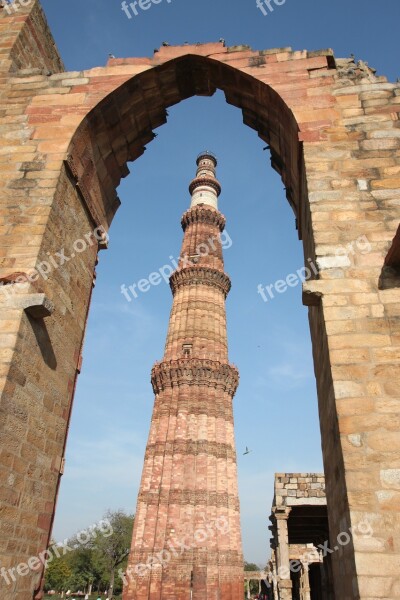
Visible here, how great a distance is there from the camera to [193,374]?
17484mm

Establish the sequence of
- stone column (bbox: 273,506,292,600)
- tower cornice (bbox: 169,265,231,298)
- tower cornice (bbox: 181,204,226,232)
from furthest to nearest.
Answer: tower cornice (bbox: 181,204,226,232) → tower cornice (bbox: 169,265,231,298) → stone column (bbox: 273,506,292,600)

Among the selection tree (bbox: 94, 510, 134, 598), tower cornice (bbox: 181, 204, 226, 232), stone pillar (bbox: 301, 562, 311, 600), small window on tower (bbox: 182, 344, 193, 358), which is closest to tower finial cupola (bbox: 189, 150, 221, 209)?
tower cornice (bbox: 181, 204, 226, 232)

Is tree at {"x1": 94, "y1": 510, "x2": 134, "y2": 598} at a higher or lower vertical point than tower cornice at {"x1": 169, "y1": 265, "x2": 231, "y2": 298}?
lower

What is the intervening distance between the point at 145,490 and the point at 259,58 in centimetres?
1380

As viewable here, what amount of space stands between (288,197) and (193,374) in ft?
39.2

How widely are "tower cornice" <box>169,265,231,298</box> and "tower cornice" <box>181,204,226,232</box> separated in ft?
11.0

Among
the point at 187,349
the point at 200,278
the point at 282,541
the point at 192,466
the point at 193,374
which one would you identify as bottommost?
the point at 282,541

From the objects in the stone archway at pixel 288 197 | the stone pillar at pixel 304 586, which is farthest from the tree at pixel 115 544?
the stone archway at pixel 288 197

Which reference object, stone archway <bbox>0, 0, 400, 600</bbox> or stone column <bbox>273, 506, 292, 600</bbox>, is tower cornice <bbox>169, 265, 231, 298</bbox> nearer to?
stone column <bbox>273, 506, 292, 600</bbox>

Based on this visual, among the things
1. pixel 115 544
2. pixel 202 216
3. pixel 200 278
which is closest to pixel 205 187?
pixel 202 216

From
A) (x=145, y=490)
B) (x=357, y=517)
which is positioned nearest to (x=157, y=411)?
(x=145, y=490)

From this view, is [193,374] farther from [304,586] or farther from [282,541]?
[304,586]

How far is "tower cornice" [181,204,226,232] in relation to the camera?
22812mm

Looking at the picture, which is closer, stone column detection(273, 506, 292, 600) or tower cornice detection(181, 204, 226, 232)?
stone column detection(273, 506, 292, 600)
